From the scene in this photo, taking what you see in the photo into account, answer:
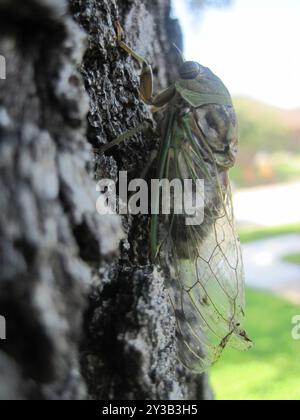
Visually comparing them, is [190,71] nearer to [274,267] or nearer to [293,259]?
[274,267]

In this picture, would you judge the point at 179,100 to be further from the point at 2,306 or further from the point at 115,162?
the point at 2,306

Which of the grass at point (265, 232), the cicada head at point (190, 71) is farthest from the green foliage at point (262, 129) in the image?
the cicada head at point (190, 71)

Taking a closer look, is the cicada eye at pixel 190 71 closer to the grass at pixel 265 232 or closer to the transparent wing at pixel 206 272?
the transparent wing at pixel 206 272

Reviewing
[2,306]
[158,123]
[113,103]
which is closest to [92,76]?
[113,103]

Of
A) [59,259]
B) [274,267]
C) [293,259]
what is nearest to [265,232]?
[293,259]

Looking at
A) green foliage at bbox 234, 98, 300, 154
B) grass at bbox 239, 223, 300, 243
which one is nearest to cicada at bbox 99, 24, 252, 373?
grass at bbox 239, 223, 300, 243

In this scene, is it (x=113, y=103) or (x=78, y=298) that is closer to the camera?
(x=78, y=298)
